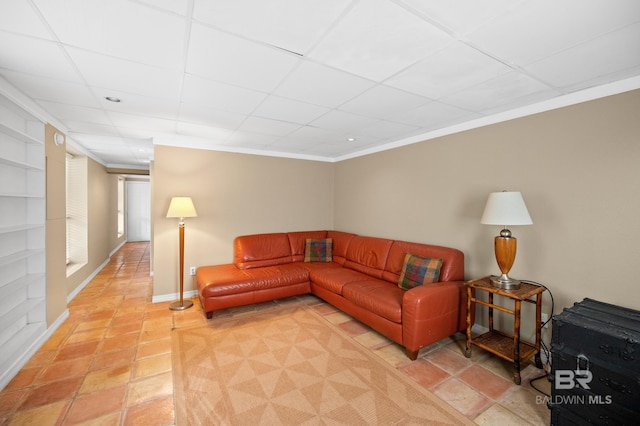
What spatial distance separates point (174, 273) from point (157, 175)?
1.46 m

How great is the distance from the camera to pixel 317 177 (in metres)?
5.18

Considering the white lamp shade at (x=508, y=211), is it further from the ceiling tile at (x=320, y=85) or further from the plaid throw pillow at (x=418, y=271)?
the ceiling tile at (x=320, y=85)

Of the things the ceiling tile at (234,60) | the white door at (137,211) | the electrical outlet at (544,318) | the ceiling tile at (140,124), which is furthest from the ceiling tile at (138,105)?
the white door at (137,211)

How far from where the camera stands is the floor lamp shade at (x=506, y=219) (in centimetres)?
222

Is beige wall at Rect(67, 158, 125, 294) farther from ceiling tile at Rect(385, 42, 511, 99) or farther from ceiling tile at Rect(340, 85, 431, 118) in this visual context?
ceiling tile at Rect(385, 42, 511, 99)

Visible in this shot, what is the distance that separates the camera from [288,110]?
8.81 feet

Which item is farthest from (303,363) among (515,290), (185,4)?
(185,4)

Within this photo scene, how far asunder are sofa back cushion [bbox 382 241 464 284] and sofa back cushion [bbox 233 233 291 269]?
1.75 metres

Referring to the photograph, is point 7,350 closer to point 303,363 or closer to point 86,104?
point 86,104

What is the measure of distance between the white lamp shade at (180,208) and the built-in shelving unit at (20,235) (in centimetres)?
119

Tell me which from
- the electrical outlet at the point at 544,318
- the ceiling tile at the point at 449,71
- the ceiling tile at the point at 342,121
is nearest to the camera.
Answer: the ceiling tile at the point at 449,71

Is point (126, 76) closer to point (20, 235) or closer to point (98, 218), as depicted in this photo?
point (20, 235)

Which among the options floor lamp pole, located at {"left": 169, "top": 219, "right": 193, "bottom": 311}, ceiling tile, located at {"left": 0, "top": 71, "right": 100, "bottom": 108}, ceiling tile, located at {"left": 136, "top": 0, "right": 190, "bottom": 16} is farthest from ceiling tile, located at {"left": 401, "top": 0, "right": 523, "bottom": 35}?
floor lamp pole, located at {"left": 169, "top": 219, "right": 193, "bottom": 311}

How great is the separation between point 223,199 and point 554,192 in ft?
13.5
